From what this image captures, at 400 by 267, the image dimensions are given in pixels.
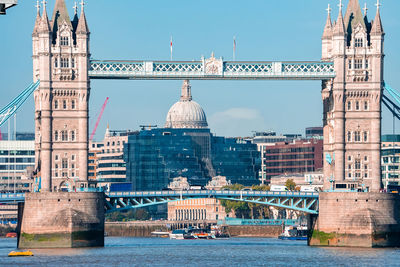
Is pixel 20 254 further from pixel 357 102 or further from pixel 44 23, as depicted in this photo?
pixel 357 102

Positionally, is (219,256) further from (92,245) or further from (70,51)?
(70,51)

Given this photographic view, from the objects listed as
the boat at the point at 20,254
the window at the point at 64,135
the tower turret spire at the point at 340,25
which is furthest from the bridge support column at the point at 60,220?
the tower turret spire at the point at 340,25

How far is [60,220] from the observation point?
16838 cm

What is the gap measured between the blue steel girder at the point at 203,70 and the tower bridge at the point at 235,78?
0.14m

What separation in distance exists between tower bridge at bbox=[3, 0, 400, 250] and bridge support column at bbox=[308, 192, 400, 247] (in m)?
Answer: 0.13

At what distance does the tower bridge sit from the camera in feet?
557

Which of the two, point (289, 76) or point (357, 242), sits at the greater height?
point (289, 76)

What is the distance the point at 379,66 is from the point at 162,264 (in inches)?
2108

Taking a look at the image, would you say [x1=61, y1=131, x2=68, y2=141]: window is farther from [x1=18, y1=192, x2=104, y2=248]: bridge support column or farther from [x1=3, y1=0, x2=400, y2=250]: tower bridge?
[x1=18, y1=192, x2=104, y2=248]: bridge support column

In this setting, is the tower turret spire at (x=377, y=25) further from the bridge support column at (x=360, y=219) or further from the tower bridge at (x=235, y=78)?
the bridge support column at (x=360, y=219)

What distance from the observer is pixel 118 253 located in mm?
159500

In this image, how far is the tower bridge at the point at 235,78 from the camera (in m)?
170

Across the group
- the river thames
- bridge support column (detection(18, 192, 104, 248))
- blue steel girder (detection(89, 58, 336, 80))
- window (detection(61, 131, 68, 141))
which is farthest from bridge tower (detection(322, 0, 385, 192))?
window (detection(61, 131, 68, 141))

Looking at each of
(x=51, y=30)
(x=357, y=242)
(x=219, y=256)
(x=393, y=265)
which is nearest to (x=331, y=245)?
(x=357, y=242)
